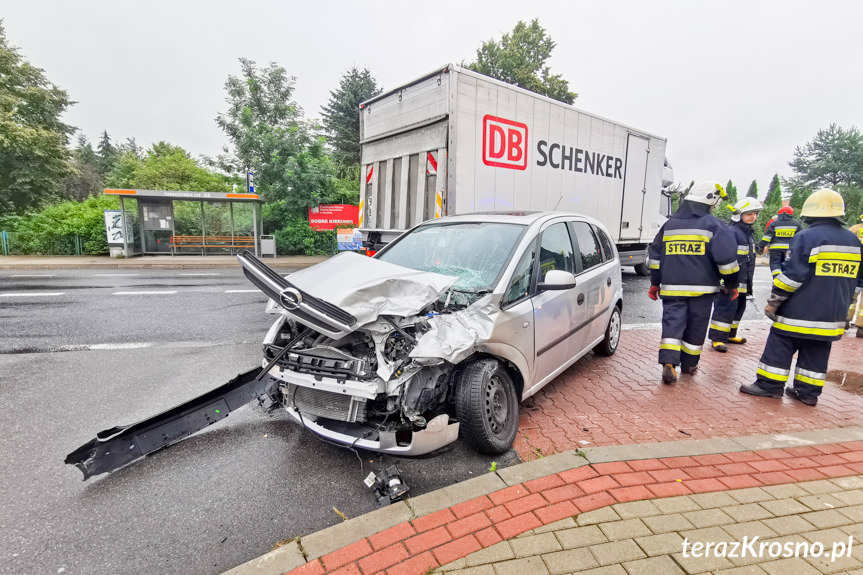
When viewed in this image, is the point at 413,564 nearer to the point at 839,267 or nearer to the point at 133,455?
the point at 133,455

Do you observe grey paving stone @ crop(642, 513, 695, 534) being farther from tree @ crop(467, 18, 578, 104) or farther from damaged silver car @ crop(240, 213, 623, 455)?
tree @ crop(467, 18, 578, 104)

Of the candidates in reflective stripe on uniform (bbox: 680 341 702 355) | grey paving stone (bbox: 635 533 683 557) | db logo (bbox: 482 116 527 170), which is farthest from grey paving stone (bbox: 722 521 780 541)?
db logo (bbox: 482 116 527 170)

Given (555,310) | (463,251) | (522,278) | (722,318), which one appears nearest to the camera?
(522,278)

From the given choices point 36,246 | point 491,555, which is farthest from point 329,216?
point 491,555

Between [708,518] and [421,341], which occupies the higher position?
[421,341]

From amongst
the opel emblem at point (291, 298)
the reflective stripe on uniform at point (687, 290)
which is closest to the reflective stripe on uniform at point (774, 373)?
the reflective stripe on uniform at point (687, 290)

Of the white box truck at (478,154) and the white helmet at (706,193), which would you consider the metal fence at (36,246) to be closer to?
the white box truck at (478,154)

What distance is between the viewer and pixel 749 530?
2.11 meters

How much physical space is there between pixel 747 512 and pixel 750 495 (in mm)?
194

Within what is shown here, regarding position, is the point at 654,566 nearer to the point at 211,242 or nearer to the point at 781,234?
the point at 781,234

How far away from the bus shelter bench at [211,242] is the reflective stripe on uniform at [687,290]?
1645cm

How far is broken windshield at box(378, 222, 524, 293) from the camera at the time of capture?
321 cm

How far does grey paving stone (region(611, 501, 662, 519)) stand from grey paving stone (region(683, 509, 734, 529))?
15 cm

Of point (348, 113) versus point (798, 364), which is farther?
point (348, 113)
